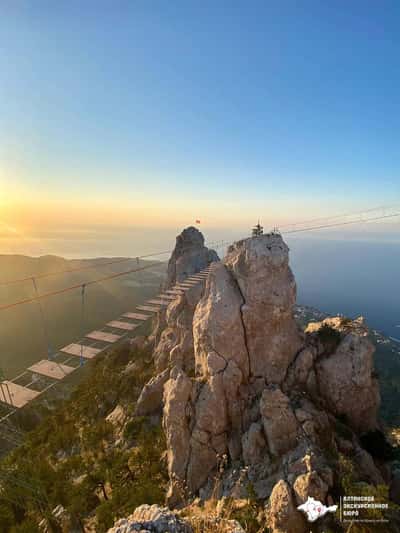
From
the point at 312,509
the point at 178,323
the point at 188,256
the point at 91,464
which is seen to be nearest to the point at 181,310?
the point at 178,323

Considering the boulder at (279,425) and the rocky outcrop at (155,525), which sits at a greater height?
the rocky outcrop at (155,525)

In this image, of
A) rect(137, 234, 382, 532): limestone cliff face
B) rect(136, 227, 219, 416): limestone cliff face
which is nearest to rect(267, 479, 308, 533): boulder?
rect(137, 234, 382, 532): limestone cliff face

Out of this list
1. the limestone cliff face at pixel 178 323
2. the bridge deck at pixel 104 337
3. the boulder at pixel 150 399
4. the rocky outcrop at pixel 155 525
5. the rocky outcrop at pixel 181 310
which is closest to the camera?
the rocky outcrop at pixel 155 525

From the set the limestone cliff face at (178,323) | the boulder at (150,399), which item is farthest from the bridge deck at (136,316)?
the boulder at (150,399)

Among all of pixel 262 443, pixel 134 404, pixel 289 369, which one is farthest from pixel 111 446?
pixel 289 369

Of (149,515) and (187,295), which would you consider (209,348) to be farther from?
(149,515)

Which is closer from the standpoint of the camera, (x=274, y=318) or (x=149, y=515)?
(x=149, y=515)

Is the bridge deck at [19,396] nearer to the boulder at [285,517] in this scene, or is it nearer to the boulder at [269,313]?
the boulder at [269,313]

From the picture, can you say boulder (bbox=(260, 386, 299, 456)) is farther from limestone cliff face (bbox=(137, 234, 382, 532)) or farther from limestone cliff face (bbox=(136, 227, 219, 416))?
limestone cliff face (bbox=(136, 227, 219, 416))
